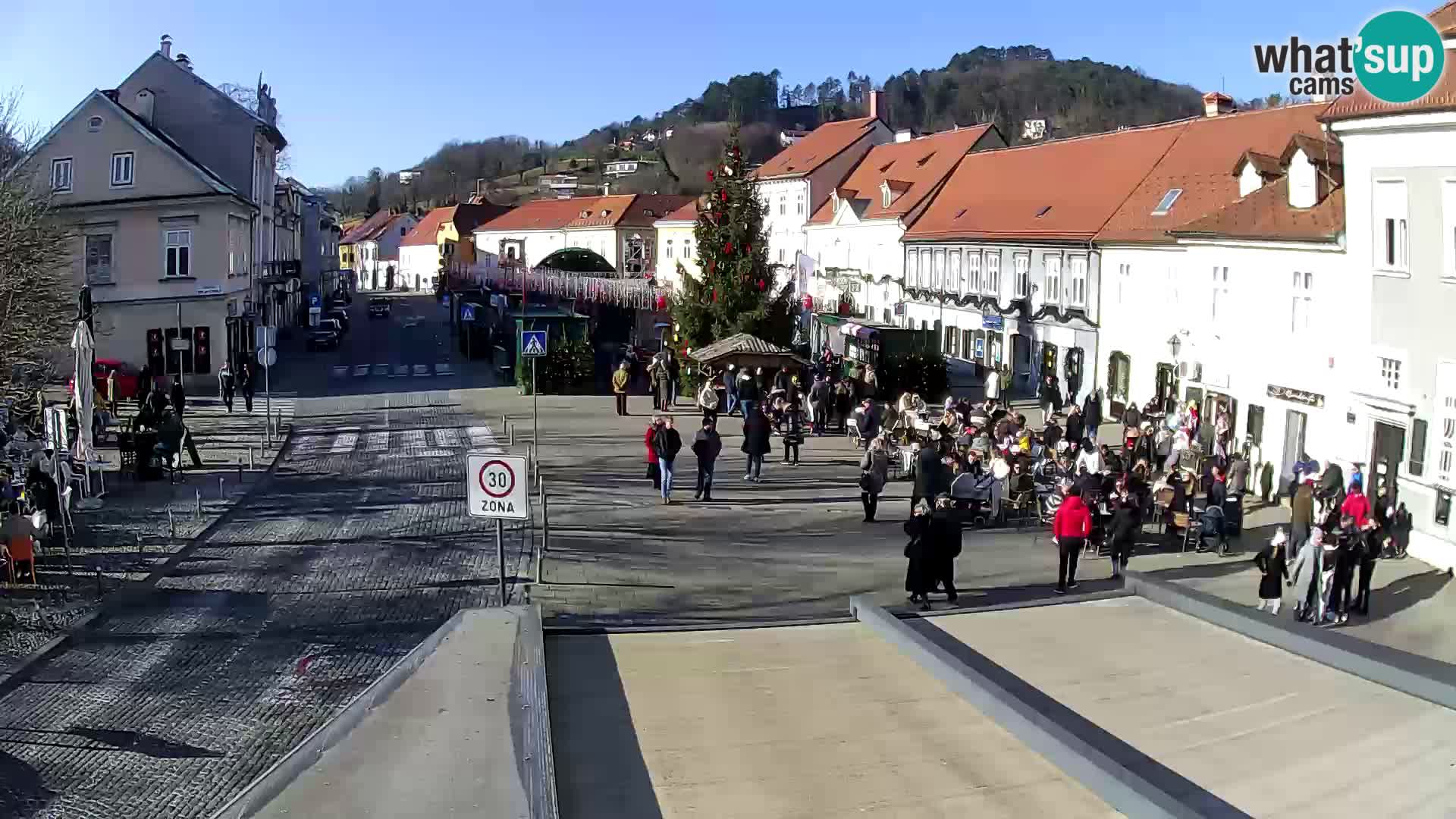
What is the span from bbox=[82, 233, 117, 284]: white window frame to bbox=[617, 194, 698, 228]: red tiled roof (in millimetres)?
60661

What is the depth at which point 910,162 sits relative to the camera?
60594 mm

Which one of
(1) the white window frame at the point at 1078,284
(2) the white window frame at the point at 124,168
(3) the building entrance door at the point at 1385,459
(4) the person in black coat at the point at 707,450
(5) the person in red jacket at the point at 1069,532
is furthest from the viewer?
(2) the white window frame at the point at 124,168

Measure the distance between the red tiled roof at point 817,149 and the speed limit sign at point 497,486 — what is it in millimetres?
56455

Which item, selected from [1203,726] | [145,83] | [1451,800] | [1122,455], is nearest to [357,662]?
[1203,726]

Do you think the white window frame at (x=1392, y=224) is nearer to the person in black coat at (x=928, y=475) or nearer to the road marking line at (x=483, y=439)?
the person in black coat at (x=928, y=475)

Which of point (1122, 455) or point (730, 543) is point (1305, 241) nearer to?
point (1122, 455)

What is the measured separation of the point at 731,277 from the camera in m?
38.3

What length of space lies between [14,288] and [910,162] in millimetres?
43818

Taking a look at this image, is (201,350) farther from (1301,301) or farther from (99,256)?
(1301,301)

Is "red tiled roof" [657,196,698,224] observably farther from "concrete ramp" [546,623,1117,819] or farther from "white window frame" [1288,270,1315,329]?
"concrete ramp" [546,623,1117,819]

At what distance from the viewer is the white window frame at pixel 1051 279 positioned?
39.8 m

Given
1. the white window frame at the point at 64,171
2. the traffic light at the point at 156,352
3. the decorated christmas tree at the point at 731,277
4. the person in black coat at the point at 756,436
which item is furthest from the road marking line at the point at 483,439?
the white window frame at the point at 64,171

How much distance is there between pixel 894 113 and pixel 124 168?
11892cm

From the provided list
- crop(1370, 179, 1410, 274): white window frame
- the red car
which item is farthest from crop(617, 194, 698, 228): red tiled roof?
crop(1370, 179, 1410, 274): white window frame
